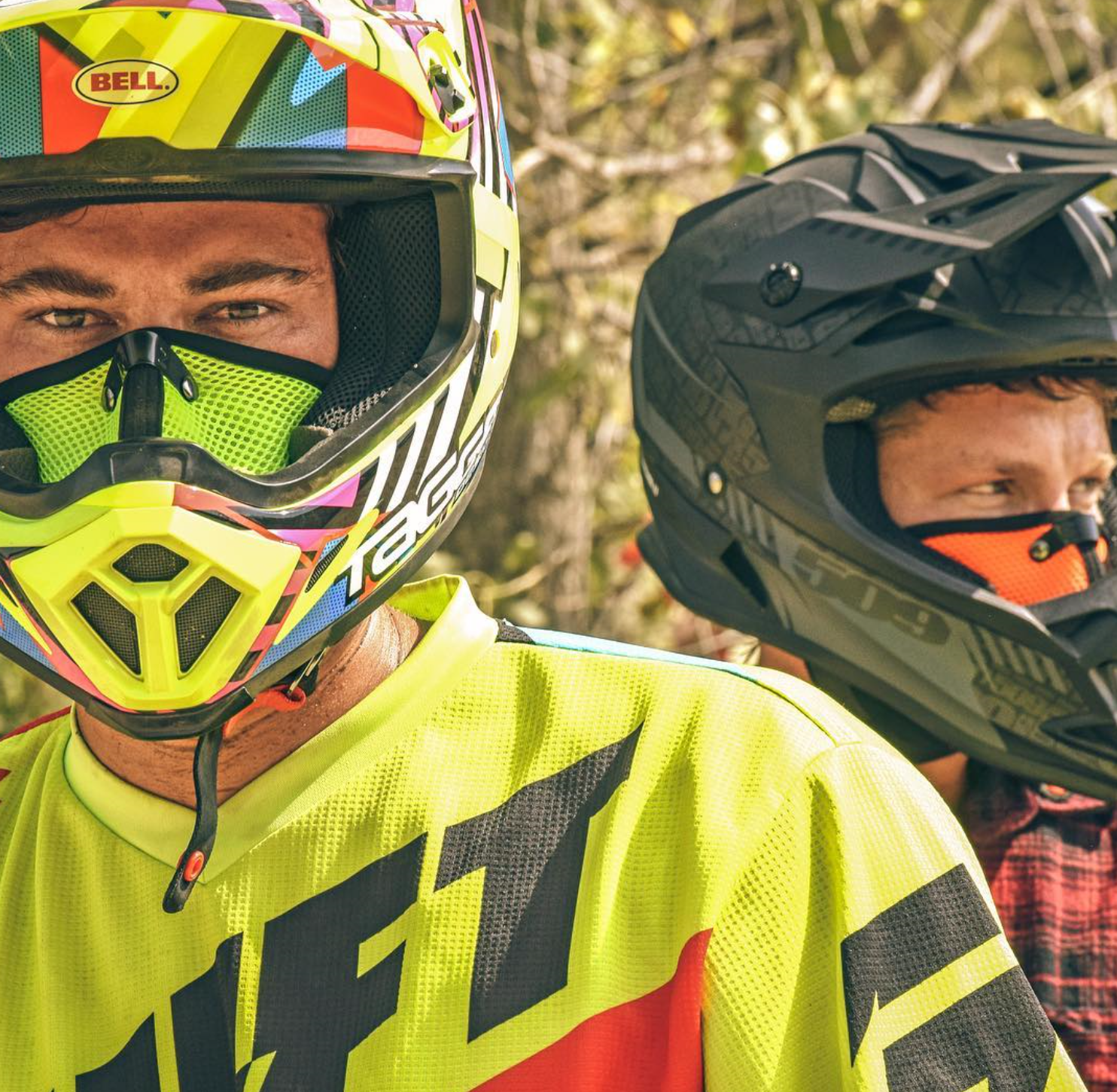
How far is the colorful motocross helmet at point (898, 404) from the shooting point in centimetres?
255

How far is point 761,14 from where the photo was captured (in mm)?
4996

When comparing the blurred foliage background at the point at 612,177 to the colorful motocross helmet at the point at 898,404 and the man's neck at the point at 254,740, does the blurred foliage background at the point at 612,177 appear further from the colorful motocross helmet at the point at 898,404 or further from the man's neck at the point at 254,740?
the man's neck at the point at 254,740

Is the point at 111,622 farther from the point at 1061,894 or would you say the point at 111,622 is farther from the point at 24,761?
the point at 1061,894

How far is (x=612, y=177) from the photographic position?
4562 millimetres

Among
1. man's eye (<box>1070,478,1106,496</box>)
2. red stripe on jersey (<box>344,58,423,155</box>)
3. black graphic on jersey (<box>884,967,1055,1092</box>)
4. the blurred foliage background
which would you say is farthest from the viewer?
the blurred foliage background

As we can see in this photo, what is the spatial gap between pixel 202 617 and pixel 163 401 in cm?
21

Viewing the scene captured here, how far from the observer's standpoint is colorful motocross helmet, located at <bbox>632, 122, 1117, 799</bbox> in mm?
2549

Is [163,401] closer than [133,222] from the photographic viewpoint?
Yes

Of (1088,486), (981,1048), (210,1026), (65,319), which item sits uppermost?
(65,319)

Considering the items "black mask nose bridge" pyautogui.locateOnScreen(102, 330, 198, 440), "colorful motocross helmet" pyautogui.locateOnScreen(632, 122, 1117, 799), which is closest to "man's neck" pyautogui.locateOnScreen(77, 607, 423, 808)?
"black mask nose bridge" pyautogui.locateOnScreen(102, 330, 198, 440)

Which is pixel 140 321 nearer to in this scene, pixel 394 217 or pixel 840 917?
pixel 394 217

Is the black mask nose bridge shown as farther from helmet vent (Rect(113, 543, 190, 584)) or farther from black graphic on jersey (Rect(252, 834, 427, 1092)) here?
black graphic on jersey (Rect(252, 834, 427, 1092))

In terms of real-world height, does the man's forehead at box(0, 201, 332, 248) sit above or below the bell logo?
below

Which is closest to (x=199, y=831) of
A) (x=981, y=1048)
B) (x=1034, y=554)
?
(x=981, y=1048)
